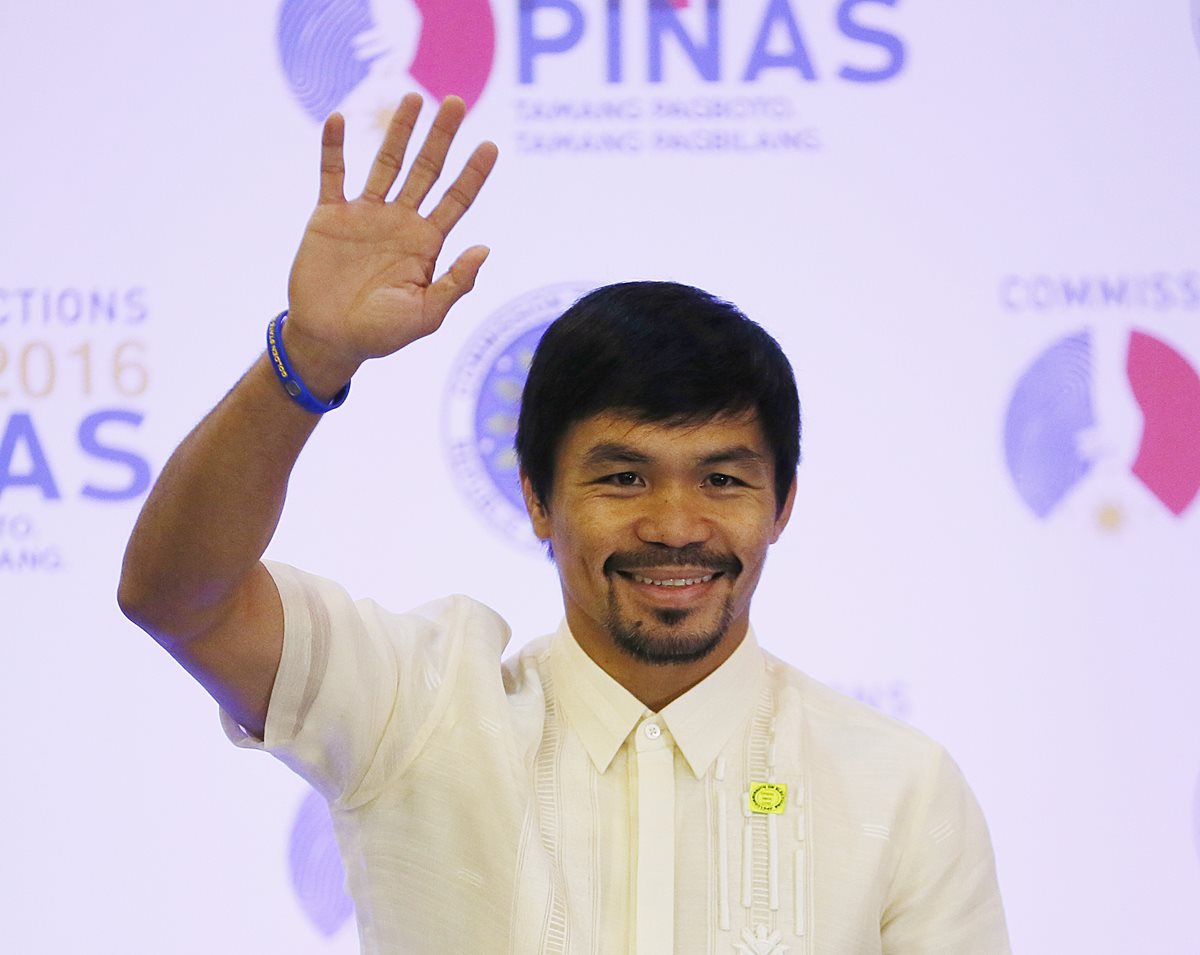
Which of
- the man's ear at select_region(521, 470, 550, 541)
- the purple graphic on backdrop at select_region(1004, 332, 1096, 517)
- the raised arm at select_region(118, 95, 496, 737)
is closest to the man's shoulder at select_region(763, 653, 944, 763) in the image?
the man's ear at select_region(521, 470, 550, 541)

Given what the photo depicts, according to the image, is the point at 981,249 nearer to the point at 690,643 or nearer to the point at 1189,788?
the point at 1189,788

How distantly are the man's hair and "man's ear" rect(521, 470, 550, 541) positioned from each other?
2 centimetres

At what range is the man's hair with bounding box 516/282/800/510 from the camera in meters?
1.68

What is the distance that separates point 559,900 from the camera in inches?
62.9

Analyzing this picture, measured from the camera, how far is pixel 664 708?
5.61 ft

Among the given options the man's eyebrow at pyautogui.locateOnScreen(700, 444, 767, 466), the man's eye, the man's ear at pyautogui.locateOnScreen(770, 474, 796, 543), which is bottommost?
the man's ear at pyautogui.locateOnScreen(770, 474, 796, 543)

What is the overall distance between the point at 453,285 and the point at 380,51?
1.45 metres

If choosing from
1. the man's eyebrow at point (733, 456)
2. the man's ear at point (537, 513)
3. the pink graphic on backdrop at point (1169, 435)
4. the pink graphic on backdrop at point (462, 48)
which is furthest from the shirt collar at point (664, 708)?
the pink graphic on backdrop at point (462, 48)

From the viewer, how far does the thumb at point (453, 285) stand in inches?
54.8

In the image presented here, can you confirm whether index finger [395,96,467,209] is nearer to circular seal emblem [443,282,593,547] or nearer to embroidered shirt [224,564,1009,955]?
embroidered shirt [224,564,1009,955]

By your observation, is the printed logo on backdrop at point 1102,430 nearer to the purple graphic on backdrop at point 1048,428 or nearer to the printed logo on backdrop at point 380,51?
the purple graphic on backdrop at point 1048,428

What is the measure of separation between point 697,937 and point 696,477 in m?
0.50

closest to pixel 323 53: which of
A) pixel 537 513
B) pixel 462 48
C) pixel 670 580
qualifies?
pixel 462 48

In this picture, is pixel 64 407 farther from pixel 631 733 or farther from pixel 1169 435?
pixel 1169 435
